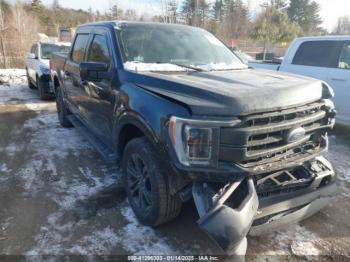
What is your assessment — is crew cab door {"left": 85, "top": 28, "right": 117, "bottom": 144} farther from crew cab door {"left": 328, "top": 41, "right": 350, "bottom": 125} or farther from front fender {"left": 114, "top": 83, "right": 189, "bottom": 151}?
crew cab door {"left": 328, "top": 41, "right": 350, "bottom": 125}

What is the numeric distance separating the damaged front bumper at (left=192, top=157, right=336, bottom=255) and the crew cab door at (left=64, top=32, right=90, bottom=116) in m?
2.91

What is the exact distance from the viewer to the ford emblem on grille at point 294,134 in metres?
2.65

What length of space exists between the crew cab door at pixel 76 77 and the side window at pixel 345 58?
464cm

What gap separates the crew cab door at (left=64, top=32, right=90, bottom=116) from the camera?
4.81 m

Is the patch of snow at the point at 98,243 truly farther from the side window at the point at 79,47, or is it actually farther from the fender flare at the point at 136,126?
the side window at the point at 79,47

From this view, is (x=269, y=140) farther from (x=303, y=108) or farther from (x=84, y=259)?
(x=84, y=259)

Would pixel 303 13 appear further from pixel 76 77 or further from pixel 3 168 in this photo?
pixel 3 168

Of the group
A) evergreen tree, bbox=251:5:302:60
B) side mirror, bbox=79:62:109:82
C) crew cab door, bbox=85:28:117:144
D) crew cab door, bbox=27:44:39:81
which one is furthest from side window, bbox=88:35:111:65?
evergreen tree, bbox=251:5:302:60

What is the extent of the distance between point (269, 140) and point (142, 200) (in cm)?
142

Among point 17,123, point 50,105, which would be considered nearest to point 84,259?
point 17,123

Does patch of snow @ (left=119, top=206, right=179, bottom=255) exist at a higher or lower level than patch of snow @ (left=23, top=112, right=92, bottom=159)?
lower

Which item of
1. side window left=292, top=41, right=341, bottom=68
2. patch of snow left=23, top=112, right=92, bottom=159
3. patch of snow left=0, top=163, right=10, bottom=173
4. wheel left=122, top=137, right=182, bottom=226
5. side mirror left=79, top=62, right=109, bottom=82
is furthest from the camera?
side window left=292, top=41, right=341, bottom=68

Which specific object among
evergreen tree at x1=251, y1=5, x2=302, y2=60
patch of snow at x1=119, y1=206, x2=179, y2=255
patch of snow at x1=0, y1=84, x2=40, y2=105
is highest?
evergreen tree at x1=251, y1=5, x2=302, y2=60

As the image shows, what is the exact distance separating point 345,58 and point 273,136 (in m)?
4.44
